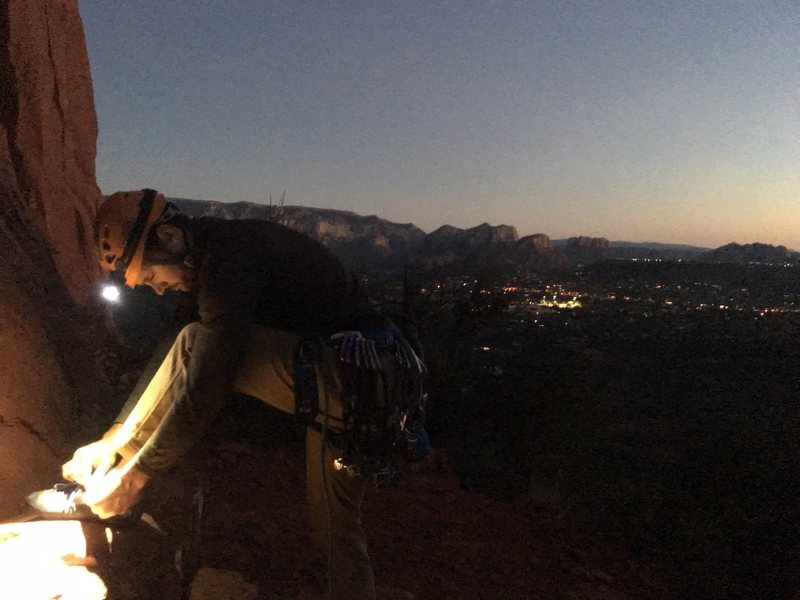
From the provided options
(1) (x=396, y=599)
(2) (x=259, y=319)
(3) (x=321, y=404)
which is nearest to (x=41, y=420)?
(2) (x=259, y=319)

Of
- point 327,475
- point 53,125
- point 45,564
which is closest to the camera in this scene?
point 45,564

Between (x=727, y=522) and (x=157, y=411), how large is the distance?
7.24m

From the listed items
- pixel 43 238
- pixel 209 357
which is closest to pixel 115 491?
pixel 209 357

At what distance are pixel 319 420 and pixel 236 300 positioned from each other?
674mm

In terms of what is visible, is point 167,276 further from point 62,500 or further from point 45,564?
point 45,564

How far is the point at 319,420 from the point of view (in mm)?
2625

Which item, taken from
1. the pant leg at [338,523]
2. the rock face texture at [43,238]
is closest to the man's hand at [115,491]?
the pant leg at [338,523]

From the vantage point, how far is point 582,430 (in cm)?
1020

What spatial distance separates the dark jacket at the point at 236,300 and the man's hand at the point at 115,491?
59mm

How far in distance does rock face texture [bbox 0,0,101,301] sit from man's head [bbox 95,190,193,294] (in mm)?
2355

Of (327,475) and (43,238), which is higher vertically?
(43,238)

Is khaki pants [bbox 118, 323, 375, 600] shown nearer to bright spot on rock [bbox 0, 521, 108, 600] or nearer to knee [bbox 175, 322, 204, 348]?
knee [bbox 175, 322, 204, 348]

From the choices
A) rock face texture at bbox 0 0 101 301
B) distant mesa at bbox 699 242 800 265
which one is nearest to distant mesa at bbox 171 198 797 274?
distant mesa at bbox 699 242 800 265

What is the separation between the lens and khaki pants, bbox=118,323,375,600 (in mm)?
2566
